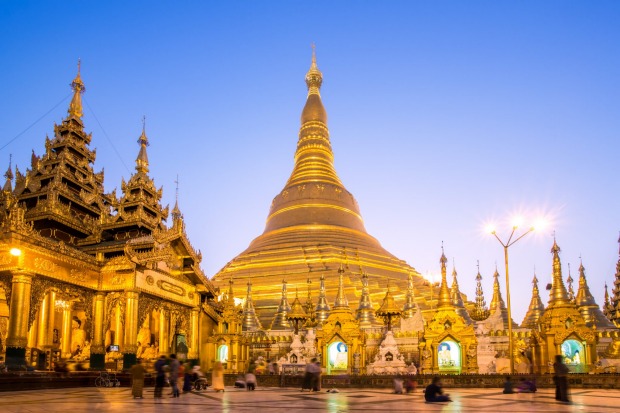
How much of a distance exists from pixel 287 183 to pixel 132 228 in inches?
1578

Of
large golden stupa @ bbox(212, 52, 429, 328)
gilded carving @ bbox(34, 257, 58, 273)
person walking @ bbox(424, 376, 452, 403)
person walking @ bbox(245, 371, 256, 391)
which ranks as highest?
large golden stupa @ bbox(212, 52, 429, 328)

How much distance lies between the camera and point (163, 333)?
29.8 meters

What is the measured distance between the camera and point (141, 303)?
27219 mm

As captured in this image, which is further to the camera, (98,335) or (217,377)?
(98,335)

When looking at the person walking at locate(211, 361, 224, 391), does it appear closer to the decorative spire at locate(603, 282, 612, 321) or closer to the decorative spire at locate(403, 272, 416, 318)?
the decorative spire at locate(403, 272, 416, 318)

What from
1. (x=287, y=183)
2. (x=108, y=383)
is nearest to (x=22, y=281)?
(x=108, y=383)

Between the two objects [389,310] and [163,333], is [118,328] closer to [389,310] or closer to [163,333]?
[163,333]

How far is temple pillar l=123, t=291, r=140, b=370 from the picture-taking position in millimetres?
25766

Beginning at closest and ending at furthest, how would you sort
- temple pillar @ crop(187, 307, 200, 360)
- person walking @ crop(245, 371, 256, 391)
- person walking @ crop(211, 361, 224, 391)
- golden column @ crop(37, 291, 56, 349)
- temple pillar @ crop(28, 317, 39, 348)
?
person walking @ crop(211, 361, 224, 391)
person walking @ crop(245, 371, 256, 391)
temple pillar @ crop(28, 317, 39, 348)
golden column @ crop(37, 291, 56, 349)
temple pillar @ crop(187, 307, 200, 360)

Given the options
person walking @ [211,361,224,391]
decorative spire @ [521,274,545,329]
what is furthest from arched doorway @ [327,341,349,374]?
decorative spire @ [521,274,545,329]

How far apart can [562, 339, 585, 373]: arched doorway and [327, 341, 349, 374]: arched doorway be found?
11341 mm

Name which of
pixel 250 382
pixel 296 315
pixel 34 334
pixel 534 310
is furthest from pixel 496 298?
pixel 34 334

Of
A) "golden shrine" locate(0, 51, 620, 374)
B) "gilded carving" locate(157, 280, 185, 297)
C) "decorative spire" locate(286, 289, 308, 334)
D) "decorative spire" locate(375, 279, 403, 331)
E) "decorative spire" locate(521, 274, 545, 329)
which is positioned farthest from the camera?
"decorative spire" locate(521, 274, 545, 329)

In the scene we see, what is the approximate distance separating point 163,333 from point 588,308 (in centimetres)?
2795
